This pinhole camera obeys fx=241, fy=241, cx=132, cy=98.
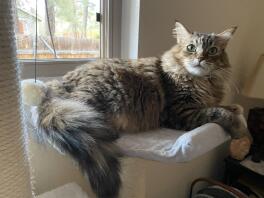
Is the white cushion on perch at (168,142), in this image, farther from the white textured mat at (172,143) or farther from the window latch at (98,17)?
the window latch at (98,17)

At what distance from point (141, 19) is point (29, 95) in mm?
620

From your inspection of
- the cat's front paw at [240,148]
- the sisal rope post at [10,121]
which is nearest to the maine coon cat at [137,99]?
the sisal rope post at [10,121]

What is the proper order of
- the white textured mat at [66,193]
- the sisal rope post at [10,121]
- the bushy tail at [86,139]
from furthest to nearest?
the white textured mat at [66,193], the bushy tail at [86,139], the sisal rope post at [10,121]

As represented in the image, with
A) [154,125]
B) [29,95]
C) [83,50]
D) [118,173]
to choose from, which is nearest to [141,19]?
[83,50]

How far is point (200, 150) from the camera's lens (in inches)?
28.6

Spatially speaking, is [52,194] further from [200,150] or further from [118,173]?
[200,150]

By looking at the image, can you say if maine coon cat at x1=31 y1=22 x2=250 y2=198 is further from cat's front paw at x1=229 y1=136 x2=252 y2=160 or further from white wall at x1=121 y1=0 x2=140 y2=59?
cat's front paw at x1=229 y1=136 x2=252 y2=160

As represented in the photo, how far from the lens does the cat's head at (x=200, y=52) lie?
38.5 inches

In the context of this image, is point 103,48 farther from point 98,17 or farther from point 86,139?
point 86,139

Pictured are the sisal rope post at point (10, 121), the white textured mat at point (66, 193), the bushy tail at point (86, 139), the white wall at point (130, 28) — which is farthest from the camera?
the white wall at point (130, 28)

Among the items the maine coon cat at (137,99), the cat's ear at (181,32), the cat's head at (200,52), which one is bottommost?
the maine coon cat at (137,99)

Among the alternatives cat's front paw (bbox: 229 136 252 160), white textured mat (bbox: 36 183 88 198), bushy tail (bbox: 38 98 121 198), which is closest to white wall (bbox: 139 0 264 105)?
cat's front paw (bbox: 229 136 252 160)

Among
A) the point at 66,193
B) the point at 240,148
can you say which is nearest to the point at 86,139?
the point at 66,193

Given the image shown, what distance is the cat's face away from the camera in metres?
0.98
